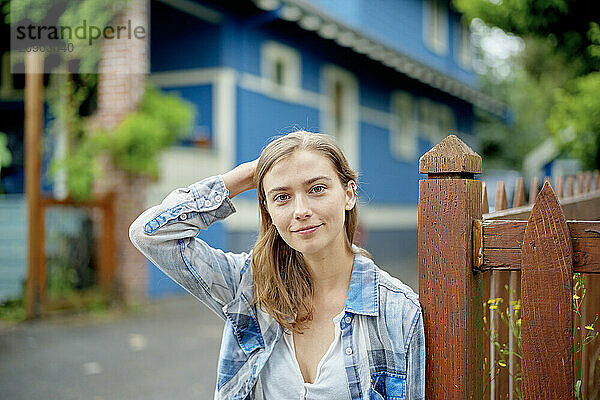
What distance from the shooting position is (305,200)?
6.42 ft

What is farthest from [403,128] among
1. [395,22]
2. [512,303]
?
[512,303]

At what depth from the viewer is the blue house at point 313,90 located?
10.5 metres

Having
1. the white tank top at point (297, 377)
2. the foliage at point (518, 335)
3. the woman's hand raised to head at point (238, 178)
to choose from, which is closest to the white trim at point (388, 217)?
the foliage at point (518, 335)

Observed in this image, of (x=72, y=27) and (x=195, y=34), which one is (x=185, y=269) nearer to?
(x=72, y=27)

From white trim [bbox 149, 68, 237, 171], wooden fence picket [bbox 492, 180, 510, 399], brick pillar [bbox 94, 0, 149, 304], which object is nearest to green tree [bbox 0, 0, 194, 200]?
brick pillar [bbox 94, 0, 149, 304]

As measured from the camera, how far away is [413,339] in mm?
1865

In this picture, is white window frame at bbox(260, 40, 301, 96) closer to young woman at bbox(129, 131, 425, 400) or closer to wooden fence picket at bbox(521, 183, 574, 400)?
young woman at bbox(129, 131, 425, 400)

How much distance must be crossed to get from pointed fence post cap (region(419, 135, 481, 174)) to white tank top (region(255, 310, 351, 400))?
1.66 ft

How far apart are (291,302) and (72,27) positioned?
297 inches

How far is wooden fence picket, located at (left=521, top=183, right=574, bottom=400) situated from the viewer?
1.71 meters

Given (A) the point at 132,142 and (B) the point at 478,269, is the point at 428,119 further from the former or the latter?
(B) the point at 478,269

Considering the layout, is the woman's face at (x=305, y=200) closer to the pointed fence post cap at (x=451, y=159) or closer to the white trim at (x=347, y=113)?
the pointed fence post cap at (x=451, y=159)

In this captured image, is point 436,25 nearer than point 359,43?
No

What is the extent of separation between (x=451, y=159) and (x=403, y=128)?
16.0m
